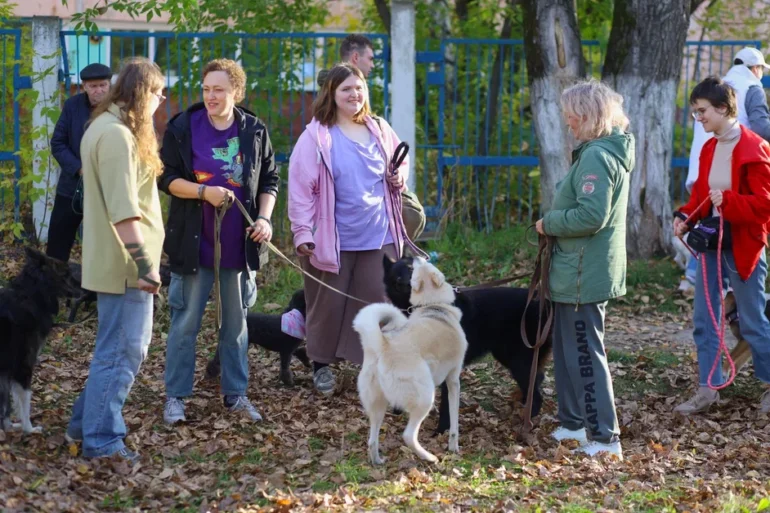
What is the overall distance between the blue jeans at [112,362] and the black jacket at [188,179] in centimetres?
69

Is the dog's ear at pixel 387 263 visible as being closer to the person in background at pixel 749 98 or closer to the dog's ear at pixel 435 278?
the dog's ear at pixel 435 278

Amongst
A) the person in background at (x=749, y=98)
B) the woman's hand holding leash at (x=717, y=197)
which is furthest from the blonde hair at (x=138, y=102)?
the person in background at (x=749, y=98)

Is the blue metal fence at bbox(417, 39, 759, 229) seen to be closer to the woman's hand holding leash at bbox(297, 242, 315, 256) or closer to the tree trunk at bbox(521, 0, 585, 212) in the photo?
the tree trunk at bbox(521, 0, 585, 212)

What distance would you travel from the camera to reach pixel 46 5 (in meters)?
15.5

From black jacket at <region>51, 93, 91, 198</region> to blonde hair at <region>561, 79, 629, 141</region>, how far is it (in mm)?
4241

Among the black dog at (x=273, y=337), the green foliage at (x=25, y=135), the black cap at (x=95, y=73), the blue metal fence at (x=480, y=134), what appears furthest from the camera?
the blue metal fence at (x=480, y=134)

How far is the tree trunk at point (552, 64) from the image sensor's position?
904 cm

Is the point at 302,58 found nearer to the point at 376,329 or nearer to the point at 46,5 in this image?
the point at 376,329

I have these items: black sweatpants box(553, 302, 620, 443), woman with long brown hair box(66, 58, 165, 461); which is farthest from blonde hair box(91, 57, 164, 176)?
black sweatpants box(553, 302, 620, 443)

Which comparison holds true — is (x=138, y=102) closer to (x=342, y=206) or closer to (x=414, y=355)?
(x=342, y=206)

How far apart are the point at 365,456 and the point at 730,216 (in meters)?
2.53

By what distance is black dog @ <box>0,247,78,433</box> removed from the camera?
4875mm

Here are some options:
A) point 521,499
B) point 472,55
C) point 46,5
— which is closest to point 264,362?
point 521,499

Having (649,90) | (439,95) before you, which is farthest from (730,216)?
(439,95)
